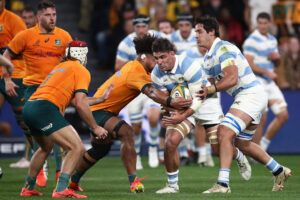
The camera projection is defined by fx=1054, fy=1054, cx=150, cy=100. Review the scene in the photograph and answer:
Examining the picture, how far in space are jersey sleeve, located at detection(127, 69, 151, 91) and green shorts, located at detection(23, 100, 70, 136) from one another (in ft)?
4.54

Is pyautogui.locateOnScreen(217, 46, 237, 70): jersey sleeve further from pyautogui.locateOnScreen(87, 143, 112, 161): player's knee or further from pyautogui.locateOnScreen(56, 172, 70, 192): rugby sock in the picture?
pyautogui.locateOnScreen(56, 172, 70, 192): rugby sock

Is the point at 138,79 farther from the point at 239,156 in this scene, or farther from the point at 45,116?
the point at 239,156

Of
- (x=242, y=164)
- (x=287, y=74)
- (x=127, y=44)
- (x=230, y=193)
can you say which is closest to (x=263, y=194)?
(x=230, y=193)

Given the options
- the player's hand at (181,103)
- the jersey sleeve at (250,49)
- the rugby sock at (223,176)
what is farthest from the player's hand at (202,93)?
the jersey sleeve at (250,49)

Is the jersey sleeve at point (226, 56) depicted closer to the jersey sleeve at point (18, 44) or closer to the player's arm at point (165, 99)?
the player's arm at point (165, 99)

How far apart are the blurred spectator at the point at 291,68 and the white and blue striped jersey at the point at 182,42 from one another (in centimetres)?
294

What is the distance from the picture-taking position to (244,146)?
564 inches

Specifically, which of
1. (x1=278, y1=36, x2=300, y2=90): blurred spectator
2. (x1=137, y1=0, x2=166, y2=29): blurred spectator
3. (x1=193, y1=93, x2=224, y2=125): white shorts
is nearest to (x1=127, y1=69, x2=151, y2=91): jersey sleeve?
(x1=193, y1=93, x2=224, y2=125): white shorts

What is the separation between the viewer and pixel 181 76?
14031mm

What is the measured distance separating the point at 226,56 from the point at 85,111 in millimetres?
2049

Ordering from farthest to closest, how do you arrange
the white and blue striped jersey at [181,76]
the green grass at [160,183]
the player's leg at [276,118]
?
the player's leg at [276,118] < the white and blue striped jersey at [181,76] < the green grass at [160,183]

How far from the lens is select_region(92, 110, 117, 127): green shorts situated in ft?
47.5

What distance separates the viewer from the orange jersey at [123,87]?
46.8 feet

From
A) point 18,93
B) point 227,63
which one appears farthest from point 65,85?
point 18,93
